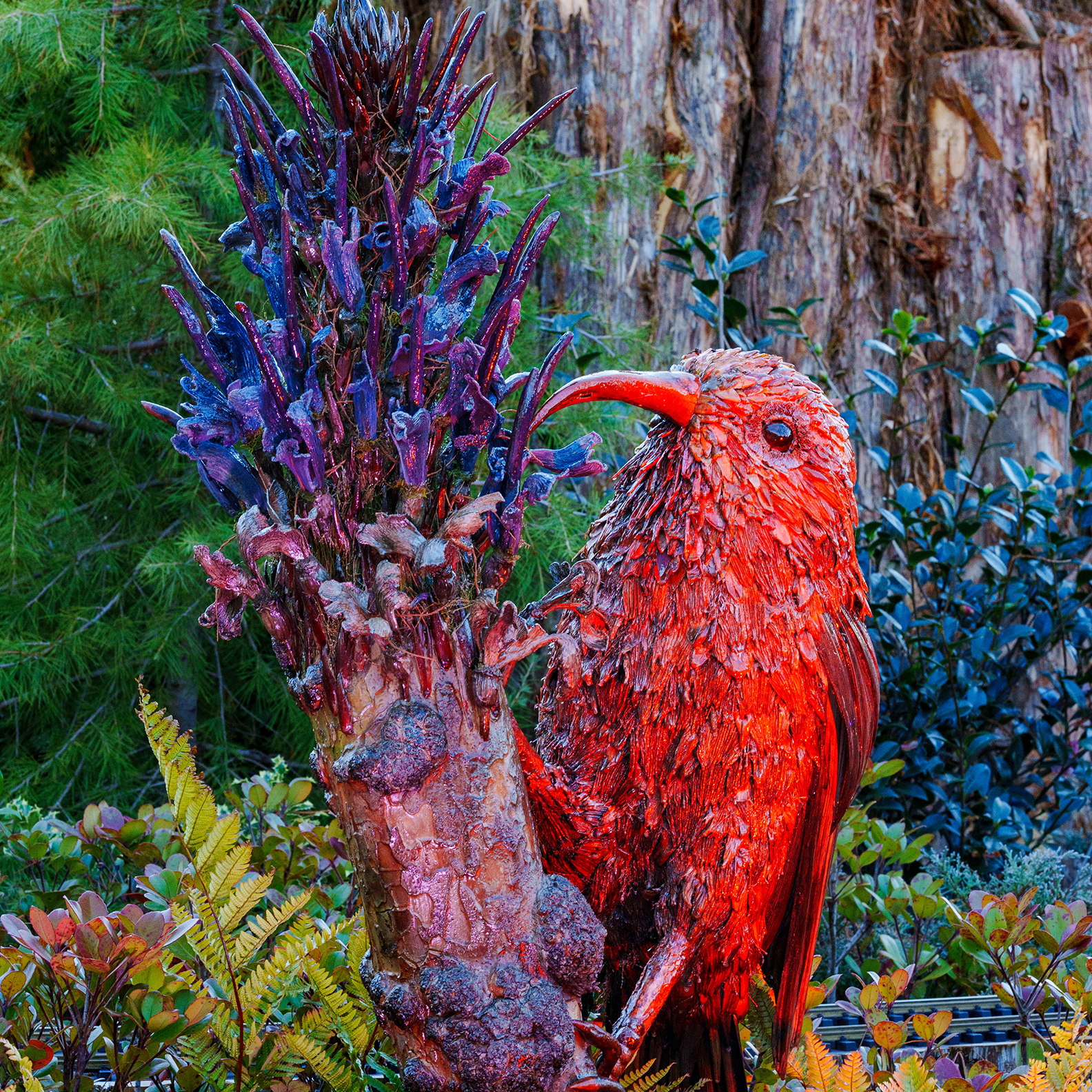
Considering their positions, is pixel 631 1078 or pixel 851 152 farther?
pixel 851 152

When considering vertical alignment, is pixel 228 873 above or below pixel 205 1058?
above

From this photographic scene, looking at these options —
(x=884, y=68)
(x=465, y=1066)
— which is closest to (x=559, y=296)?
(x=884, y=68)

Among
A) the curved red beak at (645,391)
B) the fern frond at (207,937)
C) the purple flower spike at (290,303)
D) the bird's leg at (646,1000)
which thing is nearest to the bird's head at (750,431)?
the curved red beak at (645,391)

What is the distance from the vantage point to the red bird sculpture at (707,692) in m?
0.89

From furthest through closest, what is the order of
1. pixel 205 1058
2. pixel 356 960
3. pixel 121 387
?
pixel 121 387
pixel 356 960
pixel 205 1058

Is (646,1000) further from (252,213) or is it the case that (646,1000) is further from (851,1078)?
(252,213)

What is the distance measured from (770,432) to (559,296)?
4.97ft

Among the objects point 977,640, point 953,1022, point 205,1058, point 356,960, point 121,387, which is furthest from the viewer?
point 121,387

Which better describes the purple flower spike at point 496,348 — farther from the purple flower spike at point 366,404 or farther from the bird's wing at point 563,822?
the bird's wing at point 563,822

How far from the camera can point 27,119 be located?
9.01 feet

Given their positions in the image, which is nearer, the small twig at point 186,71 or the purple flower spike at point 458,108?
the purple flower spike at point 458,108

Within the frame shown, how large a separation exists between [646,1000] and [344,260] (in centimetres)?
65

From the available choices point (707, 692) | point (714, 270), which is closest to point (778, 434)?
point (707, 692)

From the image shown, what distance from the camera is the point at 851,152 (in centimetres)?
256
